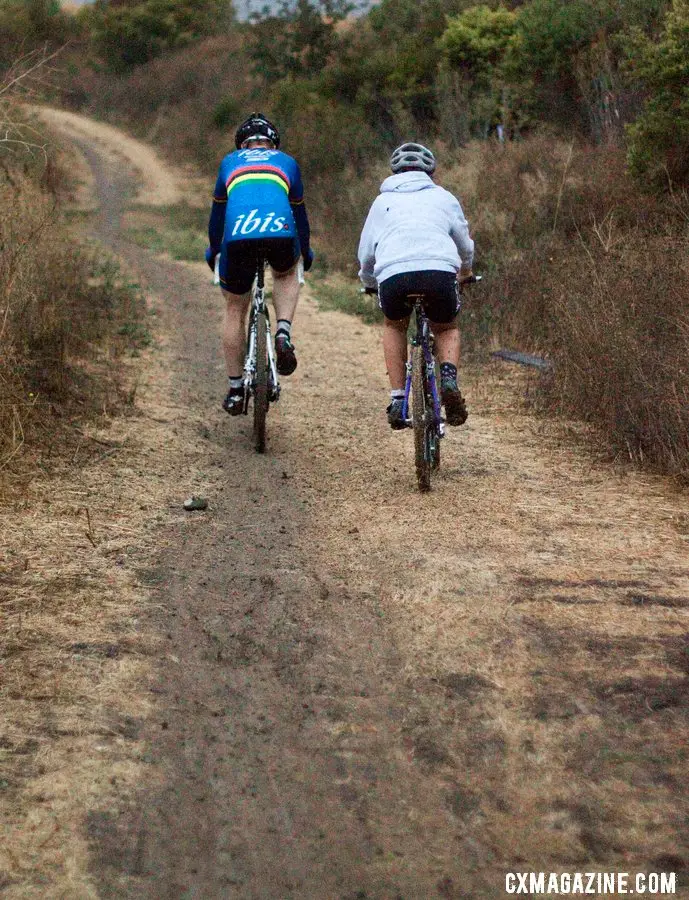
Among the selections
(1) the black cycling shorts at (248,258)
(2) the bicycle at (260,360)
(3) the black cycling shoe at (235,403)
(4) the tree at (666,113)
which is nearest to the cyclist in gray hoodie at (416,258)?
(1) the black cycling shorts at (248,258)

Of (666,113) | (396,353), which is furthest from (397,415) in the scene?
(666,113)

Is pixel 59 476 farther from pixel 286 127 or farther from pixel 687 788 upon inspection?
pixel 286 127

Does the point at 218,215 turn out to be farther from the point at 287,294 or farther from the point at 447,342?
the point at 447,342

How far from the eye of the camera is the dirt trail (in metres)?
2.78

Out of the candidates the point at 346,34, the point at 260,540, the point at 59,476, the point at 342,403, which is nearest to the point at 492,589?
the point at 260,540

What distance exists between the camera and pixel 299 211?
22.5ft

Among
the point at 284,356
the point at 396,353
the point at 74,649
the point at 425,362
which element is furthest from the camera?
the point at 284,356

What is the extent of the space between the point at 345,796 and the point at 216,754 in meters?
0.47

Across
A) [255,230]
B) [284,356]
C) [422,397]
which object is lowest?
[422,397]

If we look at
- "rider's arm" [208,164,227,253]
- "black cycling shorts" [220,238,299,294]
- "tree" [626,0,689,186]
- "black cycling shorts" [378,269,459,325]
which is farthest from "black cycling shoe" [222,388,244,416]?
"tree" [626,0,689,186]

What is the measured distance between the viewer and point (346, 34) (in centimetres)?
2420

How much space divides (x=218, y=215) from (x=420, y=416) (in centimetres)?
210

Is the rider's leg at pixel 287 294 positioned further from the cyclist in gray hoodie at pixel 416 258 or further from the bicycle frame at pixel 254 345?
the cyclist in gray hoodie at pixel 416 258

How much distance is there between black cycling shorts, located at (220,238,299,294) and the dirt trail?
3.91 ft
